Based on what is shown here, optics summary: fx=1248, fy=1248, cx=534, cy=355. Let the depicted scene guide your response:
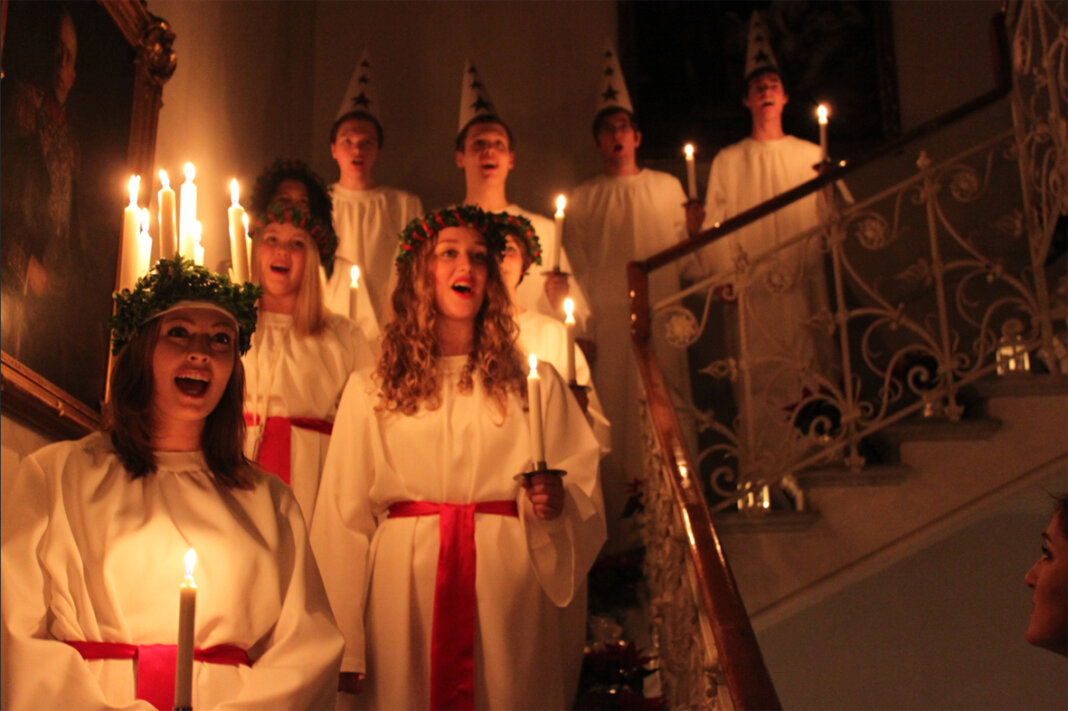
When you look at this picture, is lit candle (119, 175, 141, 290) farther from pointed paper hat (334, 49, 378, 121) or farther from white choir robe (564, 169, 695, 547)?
pointed paper hat (334, 49, 378, 121)

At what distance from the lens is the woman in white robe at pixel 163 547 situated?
105 inches

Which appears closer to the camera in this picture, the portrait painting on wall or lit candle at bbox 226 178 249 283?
the portrait painting on wall

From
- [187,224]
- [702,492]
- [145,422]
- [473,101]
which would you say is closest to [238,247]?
[187,224]

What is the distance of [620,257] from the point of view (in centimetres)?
735

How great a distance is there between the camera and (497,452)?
399 cm

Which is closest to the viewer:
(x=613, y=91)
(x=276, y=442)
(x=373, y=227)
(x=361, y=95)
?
(x=276, y=442)

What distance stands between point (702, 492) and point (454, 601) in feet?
2.85

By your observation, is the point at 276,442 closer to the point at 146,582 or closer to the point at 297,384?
the point at 297,384

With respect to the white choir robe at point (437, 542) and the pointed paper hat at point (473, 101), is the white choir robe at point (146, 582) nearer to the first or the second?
the white choir robe at point (437, 542)

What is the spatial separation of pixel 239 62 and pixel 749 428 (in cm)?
335

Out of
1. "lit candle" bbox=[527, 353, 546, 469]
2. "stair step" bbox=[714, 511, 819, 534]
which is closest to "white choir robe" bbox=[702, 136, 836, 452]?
"stair step" bbox=[714, 511, 819, 534]

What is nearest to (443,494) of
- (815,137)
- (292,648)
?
(292,648)

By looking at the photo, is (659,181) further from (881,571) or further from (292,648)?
(292,648)

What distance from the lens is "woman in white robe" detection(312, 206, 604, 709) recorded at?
3795mm
